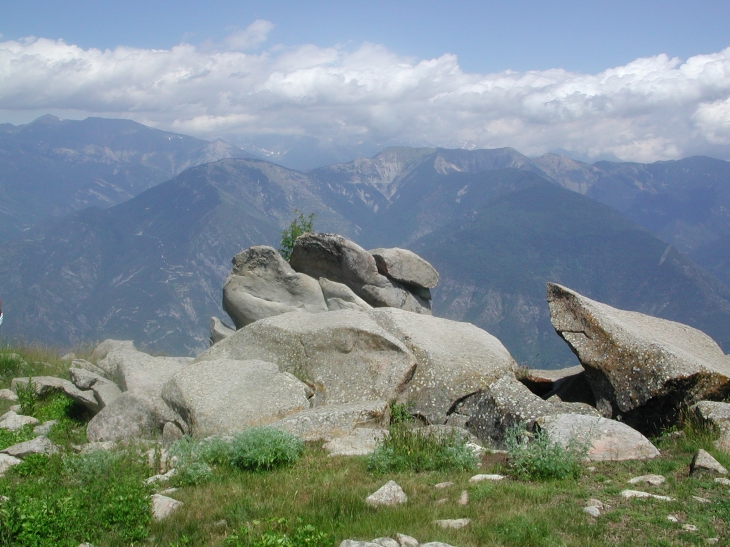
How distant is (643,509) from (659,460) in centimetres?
252

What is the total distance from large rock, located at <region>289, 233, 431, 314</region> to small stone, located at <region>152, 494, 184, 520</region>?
756 inches

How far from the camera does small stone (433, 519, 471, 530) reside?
734 cm

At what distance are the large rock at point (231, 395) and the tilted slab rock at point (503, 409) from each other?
369 cm

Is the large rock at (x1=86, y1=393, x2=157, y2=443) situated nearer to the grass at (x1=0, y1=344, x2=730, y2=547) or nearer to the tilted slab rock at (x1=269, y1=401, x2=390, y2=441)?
the tilted slab rock at (x1=269, y1=401, x2=390, y2=441)

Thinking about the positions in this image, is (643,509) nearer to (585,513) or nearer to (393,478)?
(585,513)

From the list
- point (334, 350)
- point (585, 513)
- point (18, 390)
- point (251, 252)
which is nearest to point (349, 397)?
point (334, 350)

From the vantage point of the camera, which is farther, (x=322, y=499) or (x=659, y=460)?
(x=659, y=460)

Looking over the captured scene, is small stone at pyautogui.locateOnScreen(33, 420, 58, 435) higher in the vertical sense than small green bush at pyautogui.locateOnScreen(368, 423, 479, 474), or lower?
lower

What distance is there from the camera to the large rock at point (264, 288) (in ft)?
87.0

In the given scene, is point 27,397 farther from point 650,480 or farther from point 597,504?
point 650,480

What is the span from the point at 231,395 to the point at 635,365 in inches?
341

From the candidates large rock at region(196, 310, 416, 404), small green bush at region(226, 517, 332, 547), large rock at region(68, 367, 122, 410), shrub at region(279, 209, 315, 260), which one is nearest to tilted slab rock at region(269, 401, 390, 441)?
large rock at region(196, 310, 416, 404)

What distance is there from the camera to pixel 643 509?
25.2 feet

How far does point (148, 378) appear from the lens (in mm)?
16062
